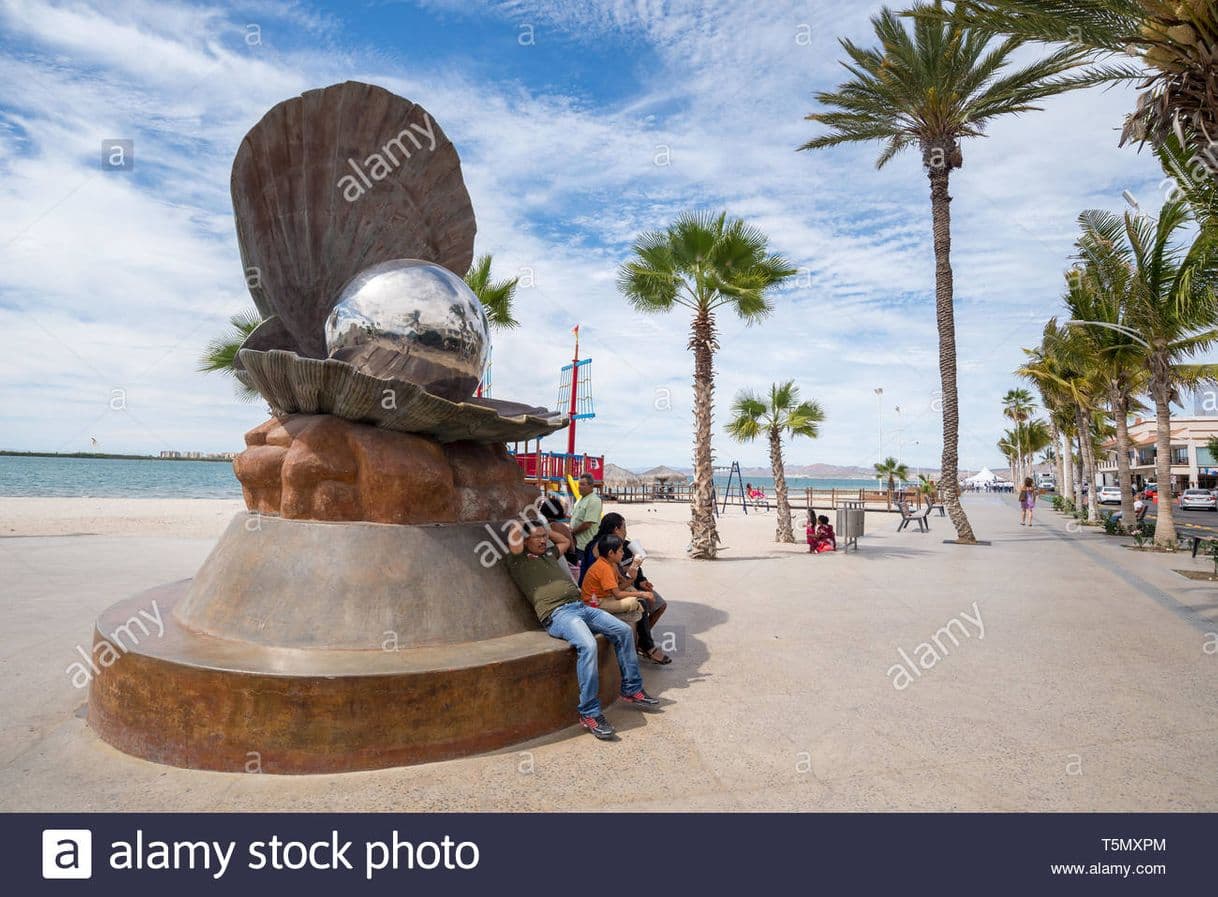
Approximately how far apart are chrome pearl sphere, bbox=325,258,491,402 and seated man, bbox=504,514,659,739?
151cm

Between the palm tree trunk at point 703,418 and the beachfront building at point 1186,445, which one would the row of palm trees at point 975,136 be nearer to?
the palm tree trunk at point 703,418

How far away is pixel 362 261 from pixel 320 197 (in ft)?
2.15

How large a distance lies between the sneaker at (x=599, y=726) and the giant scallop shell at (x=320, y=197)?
419 centimetres

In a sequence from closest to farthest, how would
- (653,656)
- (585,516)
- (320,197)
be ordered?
(320,197)
(653,656)
(585,516)

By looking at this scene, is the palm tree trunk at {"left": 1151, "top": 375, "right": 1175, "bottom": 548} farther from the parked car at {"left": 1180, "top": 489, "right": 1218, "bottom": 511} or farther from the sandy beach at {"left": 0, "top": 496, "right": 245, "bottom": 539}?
the parked car at {"left": 1180, "top": 489, "right": 1218, "bottom": 511}

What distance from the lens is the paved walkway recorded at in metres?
4.11

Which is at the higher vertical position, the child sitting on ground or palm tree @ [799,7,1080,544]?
palm tree @ [799,7,1080,544]

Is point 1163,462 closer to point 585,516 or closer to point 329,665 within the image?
point 585,516

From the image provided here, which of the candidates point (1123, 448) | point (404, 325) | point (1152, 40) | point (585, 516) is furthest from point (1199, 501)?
point (404, 325)

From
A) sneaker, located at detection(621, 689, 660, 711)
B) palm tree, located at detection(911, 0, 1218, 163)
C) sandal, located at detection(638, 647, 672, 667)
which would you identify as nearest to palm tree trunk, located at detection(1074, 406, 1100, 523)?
palm tree, located at detection(911, 0, 1218, 163)

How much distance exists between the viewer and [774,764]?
455cm

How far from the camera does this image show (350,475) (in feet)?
17.7

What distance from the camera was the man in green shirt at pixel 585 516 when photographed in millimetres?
9078
